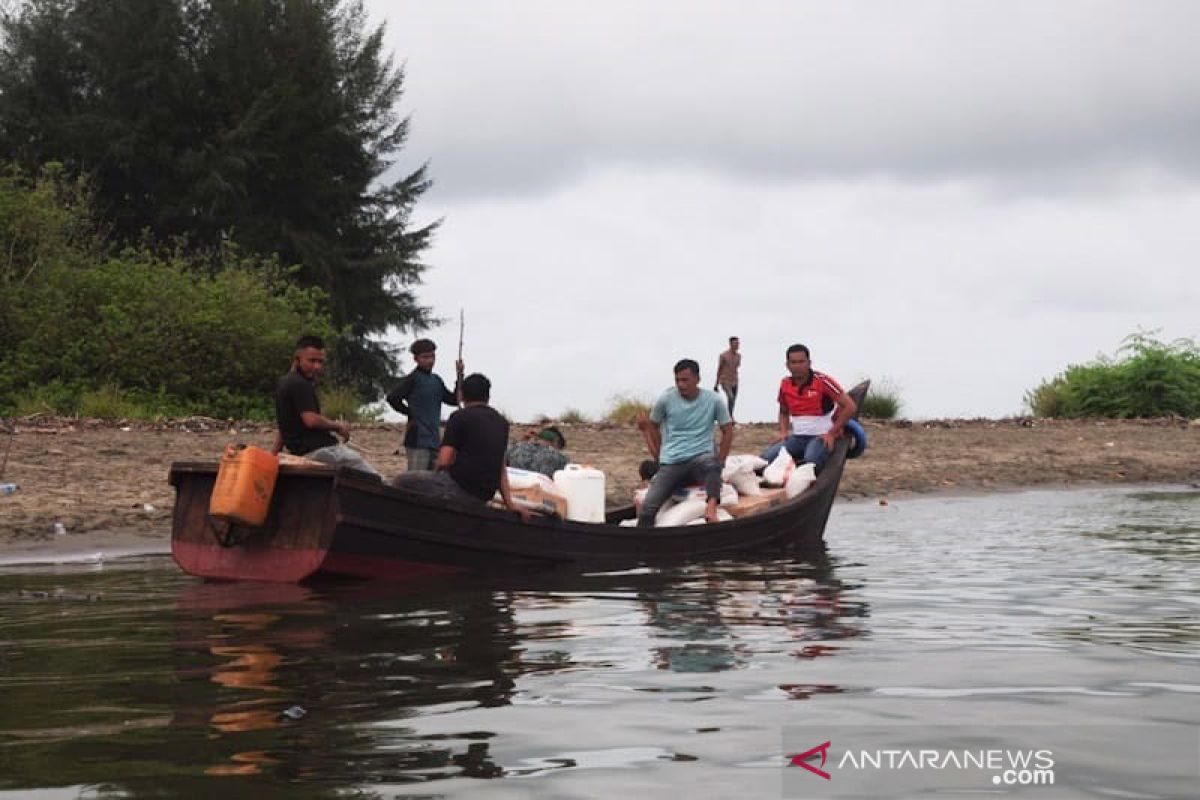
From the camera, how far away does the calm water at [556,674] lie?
19.5 feet

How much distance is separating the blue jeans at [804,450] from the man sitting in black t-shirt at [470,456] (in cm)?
458

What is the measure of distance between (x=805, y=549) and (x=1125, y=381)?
85.1ft

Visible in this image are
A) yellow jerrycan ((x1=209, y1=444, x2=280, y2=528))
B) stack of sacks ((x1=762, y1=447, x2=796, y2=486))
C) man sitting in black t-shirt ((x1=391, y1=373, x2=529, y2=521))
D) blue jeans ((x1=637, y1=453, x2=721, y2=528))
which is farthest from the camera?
stack of sacks ((x1=762, y1=447, x2=796, y2=486))

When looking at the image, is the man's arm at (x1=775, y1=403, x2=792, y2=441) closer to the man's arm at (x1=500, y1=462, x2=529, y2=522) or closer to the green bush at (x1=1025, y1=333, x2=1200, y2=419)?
the man's arm at (x1=500, y1=462, x2=529, y2=522)

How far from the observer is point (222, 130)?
125 ft

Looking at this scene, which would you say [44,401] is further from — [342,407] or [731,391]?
[731,391]

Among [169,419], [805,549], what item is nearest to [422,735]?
[805,549]

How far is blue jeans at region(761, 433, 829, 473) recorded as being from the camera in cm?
1658

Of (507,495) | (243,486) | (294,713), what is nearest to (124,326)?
(507,495)

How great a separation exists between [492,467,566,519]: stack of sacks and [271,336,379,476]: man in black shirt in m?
1.81

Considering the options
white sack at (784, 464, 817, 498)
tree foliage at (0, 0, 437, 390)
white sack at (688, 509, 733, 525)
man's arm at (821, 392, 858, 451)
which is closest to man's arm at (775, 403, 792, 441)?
man's arm at (821, 392, 858, 451)

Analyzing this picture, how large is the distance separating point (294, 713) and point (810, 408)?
1026cm

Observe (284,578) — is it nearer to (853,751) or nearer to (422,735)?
(422,735)

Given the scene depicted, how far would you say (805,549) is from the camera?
1630cm
